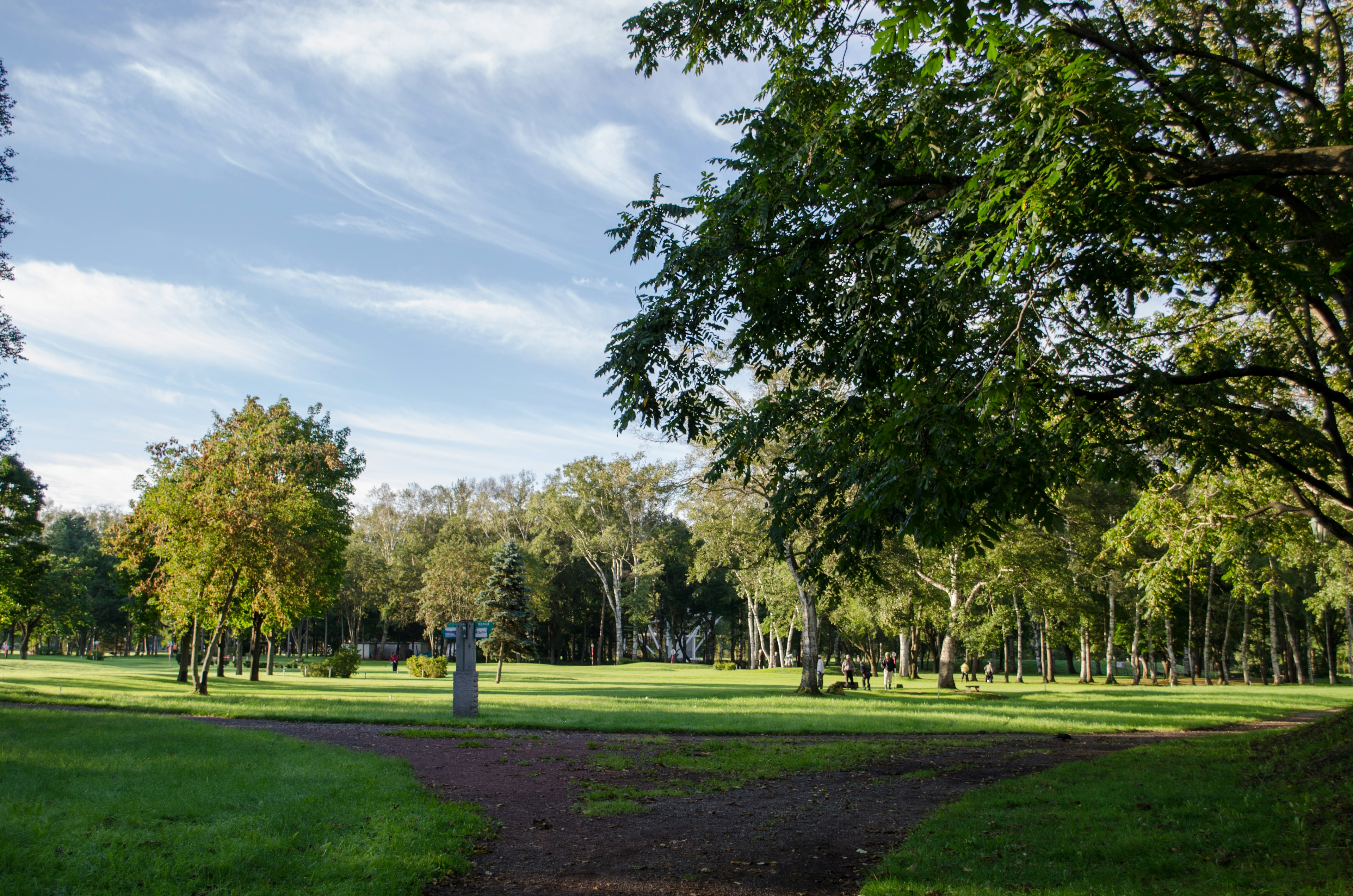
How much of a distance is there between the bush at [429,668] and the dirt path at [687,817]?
88.1ft

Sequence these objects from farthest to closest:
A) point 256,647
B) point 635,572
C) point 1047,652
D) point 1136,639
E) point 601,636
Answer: point 601,636 < point 635,572 < point 1047,652 < point 1136,639 < point 256,647

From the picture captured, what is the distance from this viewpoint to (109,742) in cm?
1033

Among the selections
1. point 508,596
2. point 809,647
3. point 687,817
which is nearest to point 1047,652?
point 809,647

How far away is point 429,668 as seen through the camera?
4009 centimetres

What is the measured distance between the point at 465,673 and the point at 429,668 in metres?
24.0

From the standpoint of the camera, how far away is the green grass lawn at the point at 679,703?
17531 mm

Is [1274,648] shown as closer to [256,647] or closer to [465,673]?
[465,673]

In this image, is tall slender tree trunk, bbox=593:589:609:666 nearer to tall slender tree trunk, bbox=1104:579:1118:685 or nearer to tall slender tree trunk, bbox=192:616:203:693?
tall slender tree trunk, bbox=1104:579:1118:685

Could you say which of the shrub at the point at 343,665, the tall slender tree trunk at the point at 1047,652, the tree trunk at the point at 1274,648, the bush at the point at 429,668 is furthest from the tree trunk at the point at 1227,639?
the shrub at the point at 343,665

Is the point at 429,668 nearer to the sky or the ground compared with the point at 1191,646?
nearer to the ground

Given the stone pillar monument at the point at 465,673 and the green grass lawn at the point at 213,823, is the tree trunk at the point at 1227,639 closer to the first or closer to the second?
the stone pillar monument at the point at 465,673

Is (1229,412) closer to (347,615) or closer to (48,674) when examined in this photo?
(48,674)

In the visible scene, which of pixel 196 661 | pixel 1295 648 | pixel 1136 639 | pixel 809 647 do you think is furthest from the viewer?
pixel 1295 648

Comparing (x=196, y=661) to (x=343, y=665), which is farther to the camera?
(x=343, y=665)
